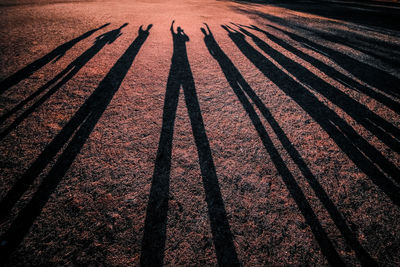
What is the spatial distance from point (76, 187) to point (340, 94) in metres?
6.26

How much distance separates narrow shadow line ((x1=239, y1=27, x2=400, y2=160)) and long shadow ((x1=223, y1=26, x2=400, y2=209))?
18 cm

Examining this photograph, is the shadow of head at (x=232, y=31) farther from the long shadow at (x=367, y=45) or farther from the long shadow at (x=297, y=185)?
the long shadow at (x=297, y=185)

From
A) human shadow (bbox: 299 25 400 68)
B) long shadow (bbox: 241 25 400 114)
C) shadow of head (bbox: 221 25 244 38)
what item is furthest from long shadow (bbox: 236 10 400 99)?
shadow of head (bbox: 221 25 244 38)

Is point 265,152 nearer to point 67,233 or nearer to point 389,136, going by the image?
point 389,136

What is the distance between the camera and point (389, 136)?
330 centimetres

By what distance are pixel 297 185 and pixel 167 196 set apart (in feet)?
6.66

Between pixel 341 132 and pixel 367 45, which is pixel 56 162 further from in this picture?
pixel 367 45

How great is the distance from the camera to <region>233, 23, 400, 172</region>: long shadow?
2898mm

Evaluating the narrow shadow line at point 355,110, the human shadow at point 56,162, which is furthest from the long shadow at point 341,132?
the human shadow at point 56,162

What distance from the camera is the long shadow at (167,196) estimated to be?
192 centimetres

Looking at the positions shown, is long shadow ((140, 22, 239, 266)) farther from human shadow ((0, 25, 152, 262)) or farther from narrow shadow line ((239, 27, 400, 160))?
narrow shadow line ((239, 27, 400, 160))

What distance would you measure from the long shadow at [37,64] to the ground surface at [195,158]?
46 millimetres

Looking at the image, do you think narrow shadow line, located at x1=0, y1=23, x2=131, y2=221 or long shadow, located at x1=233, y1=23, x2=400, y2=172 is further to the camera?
long shadow, located at x1=233, y1=23, x2=400, y2=172

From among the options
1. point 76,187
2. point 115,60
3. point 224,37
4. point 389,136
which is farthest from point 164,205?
point 224,37
